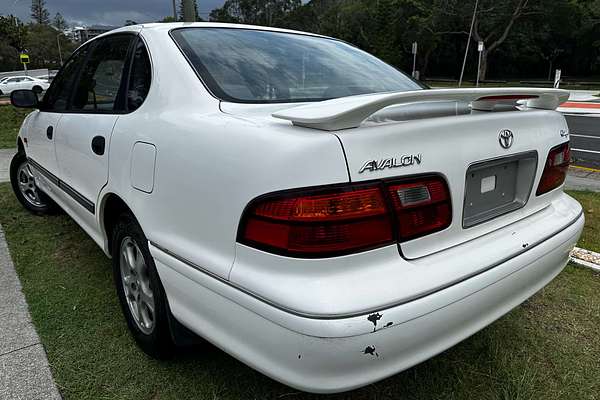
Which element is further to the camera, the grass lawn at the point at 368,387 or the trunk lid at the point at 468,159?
the grass lawn at the point at 368,387

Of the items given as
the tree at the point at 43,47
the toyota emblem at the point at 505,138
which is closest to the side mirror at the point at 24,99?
the toyota emblem at the point at 505,138

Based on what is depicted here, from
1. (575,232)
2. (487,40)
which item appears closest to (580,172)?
(575,232)

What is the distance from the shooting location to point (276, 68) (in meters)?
2.26

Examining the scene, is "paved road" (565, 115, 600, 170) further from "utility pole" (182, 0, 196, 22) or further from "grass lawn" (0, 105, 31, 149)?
"grass lawn" (0, 105, 31, 149)

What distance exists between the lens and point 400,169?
150cm

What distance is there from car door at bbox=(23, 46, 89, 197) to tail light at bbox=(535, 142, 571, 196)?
288 centimetres

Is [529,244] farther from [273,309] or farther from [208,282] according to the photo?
[208,282]

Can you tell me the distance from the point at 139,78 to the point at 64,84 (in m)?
1.47

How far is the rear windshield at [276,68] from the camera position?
2051mm

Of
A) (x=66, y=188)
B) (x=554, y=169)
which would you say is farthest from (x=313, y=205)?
(x=66, y=188)

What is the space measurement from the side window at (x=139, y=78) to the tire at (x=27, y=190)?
2.53 metres

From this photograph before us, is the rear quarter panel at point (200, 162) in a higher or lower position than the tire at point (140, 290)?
higher

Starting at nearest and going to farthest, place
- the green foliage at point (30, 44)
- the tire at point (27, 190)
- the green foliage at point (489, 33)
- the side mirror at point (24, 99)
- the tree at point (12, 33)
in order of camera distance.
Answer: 1. the side mirror at point (24, 99)
2. the tire at point (27, 190)
3. the green foliage at point (489, 33)
4. the green foliage at point (30, 44)
5. the tree at point (12, 33)

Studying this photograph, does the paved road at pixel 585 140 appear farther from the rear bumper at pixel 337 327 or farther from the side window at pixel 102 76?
the side window at pixel 102 76
